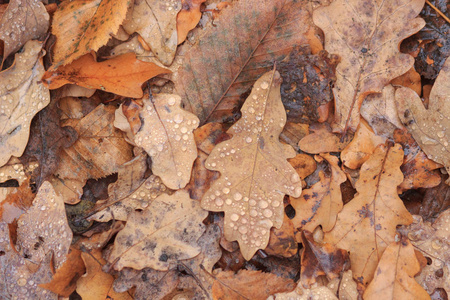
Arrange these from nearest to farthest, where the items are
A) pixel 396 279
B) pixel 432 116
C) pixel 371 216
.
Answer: pixel 396 279 → pixel 371 216 → pixel 432 116

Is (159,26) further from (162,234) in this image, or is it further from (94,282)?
(94,282)

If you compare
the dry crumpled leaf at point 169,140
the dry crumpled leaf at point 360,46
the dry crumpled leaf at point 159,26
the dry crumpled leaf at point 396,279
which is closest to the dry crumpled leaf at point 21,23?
the dry crumpled leaf at point 159,26

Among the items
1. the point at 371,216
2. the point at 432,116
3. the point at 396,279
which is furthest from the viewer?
the point at 432,116

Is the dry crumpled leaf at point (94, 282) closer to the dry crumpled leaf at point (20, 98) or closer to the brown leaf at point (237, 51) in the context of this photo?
the dry crumpled leaf at point (20, 98)

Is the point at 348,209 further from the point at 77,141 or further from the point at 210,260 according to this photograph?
the point at 77,141

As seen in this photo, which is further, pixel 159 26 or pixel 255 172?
pixel 159 26

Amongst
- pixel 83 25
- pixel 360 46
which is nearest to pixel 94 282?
pixel 83 25

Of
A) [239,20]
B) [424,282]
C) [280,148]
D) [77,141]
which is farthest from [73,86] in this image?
[424,282]
